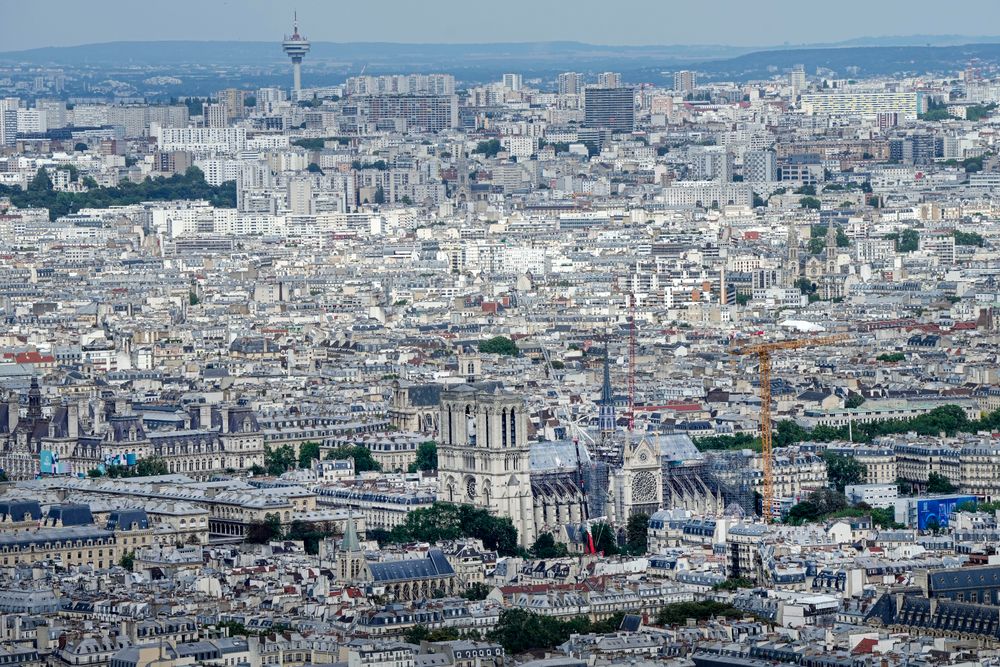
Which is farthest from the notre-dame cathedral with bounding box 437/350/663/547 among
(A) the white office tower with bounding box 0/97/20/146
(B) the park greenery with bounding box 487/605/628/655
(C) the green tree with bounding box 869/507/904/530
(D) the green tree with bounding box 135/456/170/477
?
(A) the white office tower with bounding box 0/97/20/146

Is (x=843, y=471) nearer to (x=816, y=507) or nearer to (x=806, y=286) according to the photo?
(x=816, y=507)

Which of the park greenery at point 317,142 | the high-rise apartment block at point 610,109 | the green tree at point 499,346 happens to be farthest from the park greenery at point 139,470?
the high-rise apartment block at point 610,109

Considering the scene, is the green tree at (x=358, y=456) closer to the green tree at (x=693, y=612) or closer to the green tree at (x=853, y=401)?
the green tree at (x=853, y=401)

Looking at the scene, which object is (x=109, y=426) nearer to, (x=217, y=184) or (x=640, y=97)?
(x=217, y=184)

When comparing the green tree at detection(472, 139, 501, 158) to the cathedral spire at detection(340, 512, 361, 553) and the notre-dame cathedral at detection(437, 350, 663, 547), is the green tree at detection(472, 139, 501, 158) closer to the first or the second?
the notre-dame cathedral at detection(437, 350, 663, 547)

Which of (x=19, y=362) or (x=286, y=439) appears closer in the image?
(x=286, y=439)

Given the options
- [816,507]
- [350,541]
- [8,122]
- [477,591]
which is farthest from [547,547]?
[8,122]

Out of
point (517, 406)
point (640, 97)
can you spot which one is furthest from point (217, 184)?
point (517, 406)
